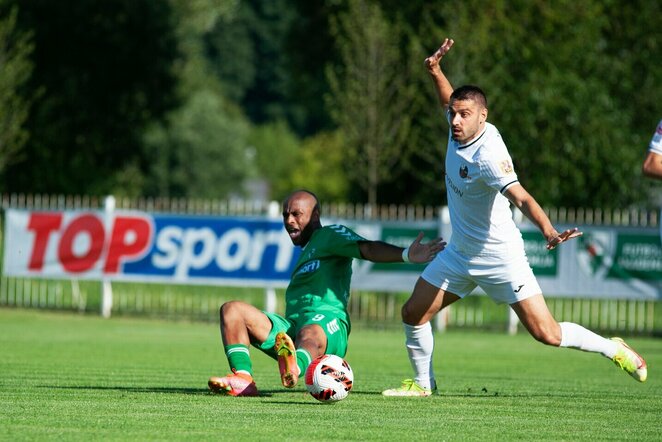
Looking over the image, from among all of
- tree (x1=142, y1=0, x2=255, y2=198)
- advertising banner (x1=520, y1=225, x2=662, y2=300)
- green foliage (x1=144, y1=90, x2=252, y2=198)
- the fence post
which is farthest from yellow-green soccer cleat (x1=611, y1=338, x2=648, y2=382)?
green foliage (x1=144, y1=90, x2=252, y2=198)

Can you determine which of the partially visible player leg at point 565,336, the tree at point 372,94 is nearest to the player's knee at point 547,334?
the partially visible player leg at point 565,336

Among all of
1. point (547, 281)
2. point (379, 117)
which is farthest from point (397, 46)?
point (547, 281)

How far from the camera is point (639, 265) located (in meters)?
21.4

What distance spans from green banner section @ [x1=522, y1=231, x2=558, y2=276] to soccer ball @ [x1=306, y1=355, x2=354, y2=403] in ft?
43.8

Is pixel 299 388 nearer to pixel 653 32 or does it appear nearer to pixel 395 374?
pixel 395 374

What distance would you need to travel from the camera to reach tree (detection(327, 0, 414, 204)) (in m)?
28.0

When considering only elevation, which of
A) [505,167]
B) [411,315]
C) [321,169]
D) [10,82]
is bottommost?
[411,315]

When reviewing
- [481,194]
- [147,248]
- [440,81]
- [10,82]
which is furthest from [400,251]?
[10,82]

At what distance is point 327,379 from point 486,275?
1568mm

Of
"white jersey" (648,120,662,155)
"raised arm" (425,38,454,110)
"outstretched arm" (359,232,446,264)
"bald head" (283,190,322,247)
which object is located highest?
"raised arm" (425,38,454,110)

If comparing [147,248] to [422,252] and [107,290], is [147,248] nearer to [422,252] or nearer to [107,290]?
[107,290]

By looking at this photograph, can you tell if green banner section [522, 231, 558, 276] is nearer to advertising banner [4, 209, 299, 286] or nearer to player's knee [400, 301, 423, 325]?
advertising banner [4, 209, 299, 286]

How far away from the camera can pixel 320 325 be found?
30.8ft

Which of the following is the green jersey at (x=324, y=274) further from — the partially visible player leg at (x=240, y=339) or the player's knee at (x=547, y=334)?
the player's knee at (x=547, y=334)
